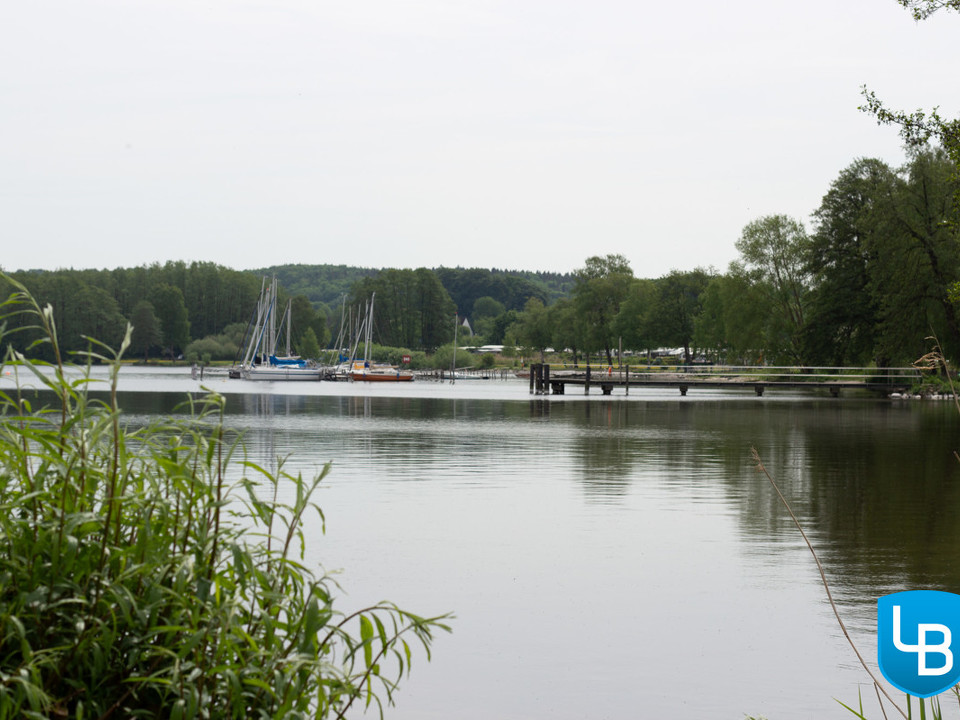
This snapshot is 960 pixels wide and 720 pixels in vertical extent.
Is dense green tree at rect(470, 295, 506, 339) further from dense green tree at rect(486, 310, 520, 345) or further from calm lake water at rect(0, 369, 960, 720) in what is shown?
calm lake water at rect(0, 369, 960, 720)

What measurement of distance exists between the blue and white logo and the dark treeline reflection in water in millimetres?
2316

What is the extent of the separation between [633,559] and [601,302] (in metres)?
101

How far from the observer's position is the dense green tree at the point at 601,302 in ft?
360

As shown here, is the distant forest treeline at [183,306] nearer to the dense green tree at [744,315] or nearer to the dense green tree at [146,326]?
the dense green tree at [146,326]

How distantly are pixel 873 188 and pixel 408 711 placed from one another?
2229 inches

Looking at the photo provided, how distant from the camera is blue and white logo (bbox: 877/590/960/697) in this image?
5.92 ft

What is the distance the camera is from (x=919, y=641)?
1827 mm

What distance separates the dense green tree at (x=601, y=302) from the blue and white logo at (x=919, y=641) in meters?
106

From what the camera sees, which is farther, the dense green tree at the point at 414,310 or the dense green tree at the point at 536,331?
the dense green tree at the point at 414,310

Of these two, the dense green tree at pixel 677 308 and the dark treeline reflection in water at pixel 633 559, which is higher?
the dense green tree at pixel 677 308

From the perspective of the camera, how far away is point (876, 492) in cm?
1600

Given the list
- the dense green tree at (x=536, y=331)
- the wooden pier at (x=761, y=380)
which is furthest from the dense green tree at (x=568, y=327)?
the wooden pier at (x=761, y=380)

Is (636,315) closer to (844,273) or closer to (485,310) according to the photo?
(844,273)

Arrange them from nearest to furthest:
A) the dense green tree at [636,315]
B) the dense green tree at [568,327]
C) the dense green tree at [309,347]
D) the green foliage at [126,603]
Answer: the green foliage at [126,603], the dense green tree at [636,315], the dense green tree at [568,327], the dense green tree at [309,347]
